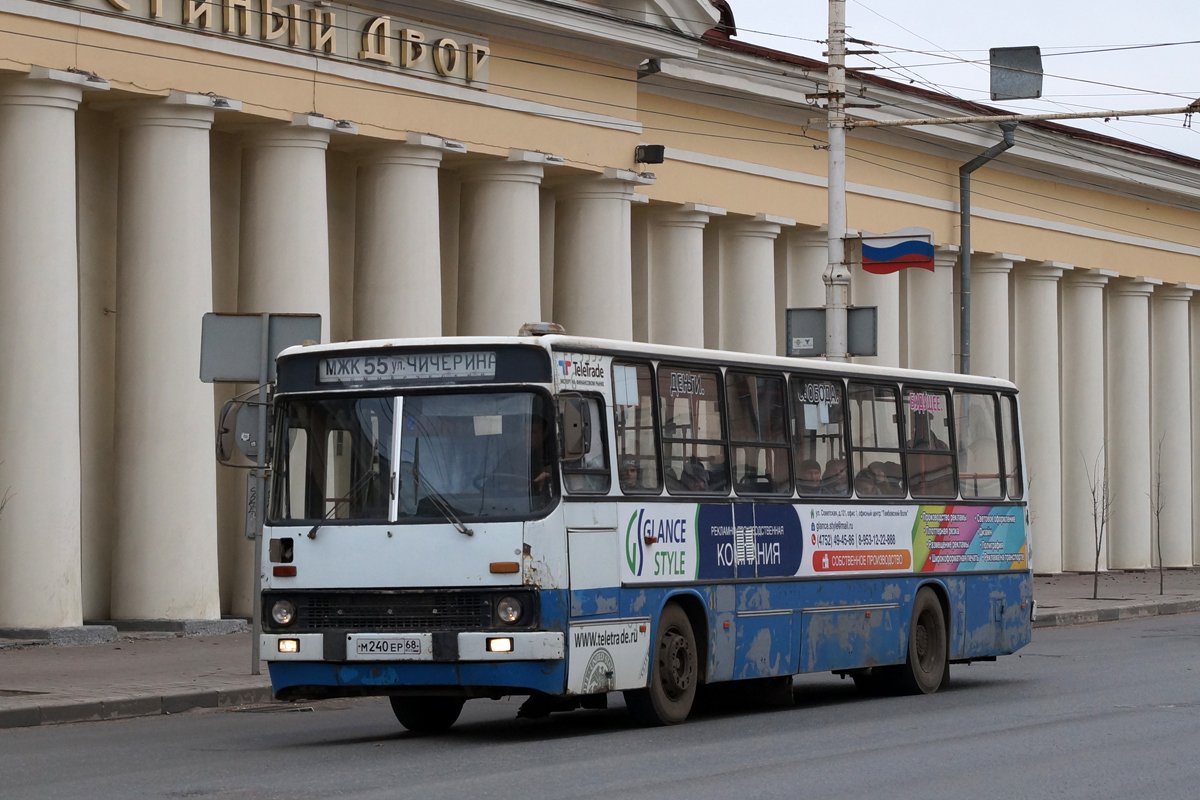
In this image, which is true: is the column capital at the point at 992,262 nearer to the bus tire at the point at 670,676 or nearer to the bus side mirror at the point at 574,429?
the bus tire at the point at 670,676

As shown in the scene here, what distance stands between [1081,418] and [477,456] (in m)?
32.0

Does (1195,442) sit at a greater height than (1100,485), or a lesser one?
greater

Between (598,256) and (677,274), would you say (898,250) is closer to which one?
(598,256)

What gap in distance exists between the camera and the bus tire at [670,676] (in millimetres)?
13836

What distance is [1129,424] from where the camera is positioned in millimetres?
44500

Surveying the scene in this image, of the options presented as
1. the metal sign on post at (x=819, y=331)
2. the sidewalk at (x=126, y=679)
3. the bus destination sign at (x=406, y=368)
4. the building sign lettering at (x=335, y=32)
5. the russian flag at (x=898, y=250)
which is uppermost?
the building sign lettering at (x=335, y=32)

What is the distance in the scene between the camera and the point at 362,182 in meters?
27.2

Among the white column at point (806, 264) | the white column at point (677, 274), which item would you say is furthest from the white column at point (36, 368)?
the white column at point (806, 264)

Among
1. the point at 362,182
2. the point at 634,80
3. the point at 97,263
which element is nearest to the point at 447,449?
the point at 97,263

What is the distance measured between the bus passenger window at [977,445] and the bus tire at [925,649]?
46.2 inches

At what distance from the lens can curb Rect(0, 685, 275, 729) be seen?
14.6 meters

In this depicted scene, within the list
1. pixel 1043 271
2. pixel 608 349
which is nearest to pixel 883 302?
pixel 1043 271

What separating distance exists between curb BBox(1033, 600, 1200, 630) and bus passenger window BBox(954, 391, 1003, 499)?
9758 mm

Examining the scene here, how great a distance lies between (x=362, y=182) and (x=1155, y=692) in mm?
14338
